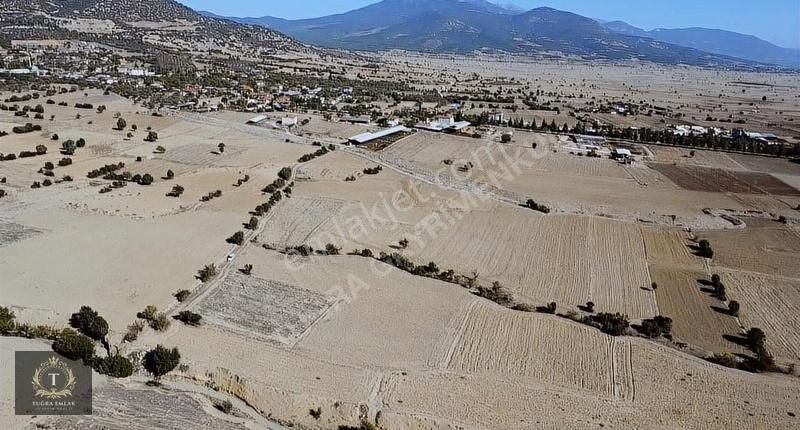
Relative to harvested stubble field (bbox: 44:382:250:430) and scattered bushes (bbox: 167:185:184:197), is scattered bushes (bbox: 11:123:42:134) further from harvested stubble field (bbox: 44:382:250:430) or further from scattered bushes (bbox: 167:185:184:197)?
harvested stubble field (bbox: 44:382:250:430)

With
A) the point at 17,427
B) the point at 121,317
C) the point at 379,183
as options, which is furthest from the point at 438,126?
the point at 17,427

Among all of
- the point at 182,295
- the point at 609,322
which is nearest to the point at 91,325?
the point at 182,295

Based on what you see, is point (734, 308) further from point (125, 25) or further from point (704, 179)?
point (125, 25)

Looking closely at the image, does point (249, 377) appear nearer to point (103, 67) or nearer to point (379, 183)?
point (379, 183)

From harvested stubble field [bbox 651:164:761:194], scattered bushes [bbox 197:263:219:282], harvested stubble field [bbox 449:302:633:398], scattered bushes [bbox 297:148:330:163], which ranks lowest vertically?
scattered bushes [bbox 197:263:219:282]

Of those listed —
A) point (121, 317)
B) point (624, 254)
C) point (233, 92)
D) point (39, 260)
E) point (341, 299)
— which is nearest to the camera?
point (121, 317)

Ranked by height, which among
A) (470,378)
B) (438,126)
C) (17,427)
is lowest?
(17,427)

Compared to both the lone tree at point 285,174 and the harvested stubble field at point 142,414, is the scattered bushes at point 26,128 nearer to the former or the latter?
the lone tree at point 285,174

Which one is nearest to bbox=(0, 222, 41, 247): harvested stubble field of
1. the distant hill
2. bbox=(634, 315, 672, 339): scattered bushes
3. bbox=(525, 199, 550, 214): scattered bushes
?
bbox=(525, 199, 550, 214): scattered bushes
